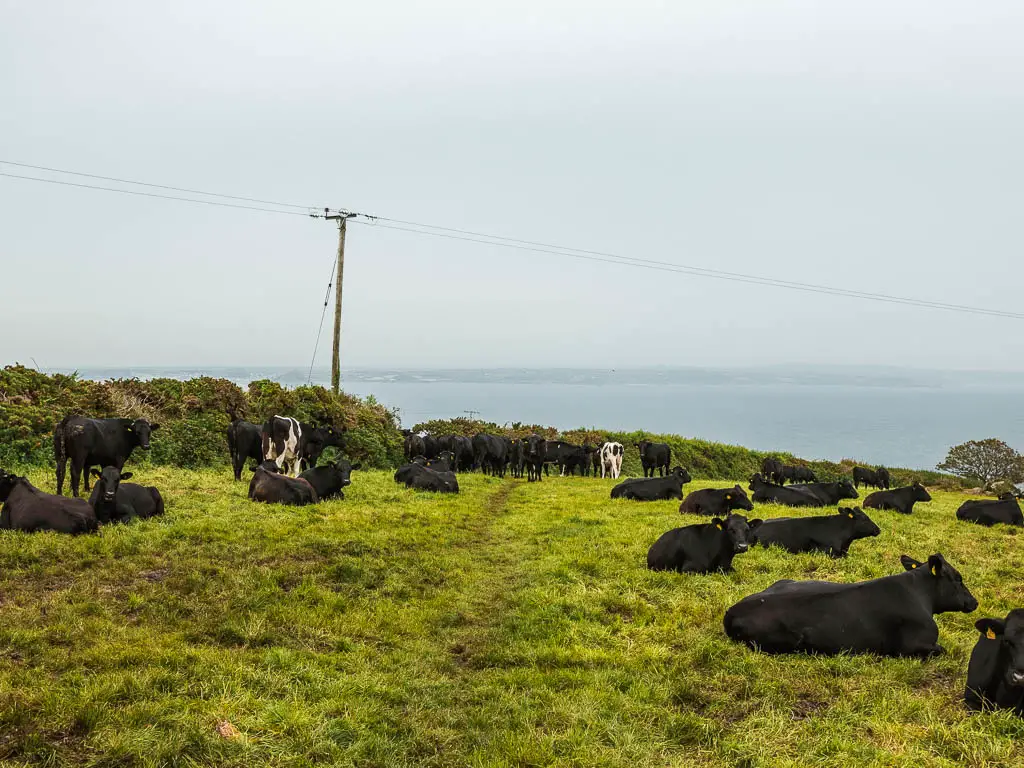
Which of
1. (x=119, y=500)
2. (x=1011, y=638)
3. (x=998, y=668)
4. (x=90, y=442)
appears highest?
(x=90, y=442)

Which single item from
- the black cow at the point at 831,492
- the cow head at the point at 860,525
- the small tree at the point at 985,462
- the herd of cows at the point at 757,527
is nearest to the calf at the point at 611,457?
the herd of cows at the point at 757,527

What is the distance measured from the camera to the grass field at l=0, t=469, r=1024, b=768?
4918mm

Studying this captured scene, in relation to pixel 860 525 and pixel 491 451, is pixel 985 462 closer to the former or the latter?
pixel 491 451

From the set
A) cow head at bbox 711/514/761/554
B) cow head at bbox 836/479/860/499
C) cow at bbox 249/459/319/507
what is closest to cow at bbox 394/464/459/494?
cow at bbox 249/459/319/507

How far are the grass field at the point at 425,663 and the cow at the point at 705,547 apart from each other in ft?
1.28

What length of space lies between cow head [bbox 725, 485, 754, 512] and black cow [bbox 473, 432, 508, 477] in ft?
46.0

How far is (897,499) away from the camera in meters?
18.8

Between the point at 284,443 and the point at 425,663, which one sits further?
the point at 284,443

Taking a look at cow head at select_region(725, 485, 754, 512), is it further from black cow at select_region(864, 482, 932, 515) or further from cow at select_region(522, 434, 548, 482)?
cow at select_region(522, 434, 548, 482)

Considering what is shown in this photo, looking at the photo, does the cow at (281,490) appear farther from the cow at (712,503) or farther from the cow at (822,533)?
the cow at (822,533)

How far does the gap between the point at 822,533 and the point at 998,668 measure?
6.33 meters

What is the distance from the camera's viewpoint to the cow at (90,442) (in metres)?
13.6

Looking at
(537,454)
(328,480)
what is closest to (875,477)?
(537,454)

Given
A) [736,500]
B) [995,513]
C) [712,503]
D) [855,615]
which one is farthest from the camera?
[995,513]
